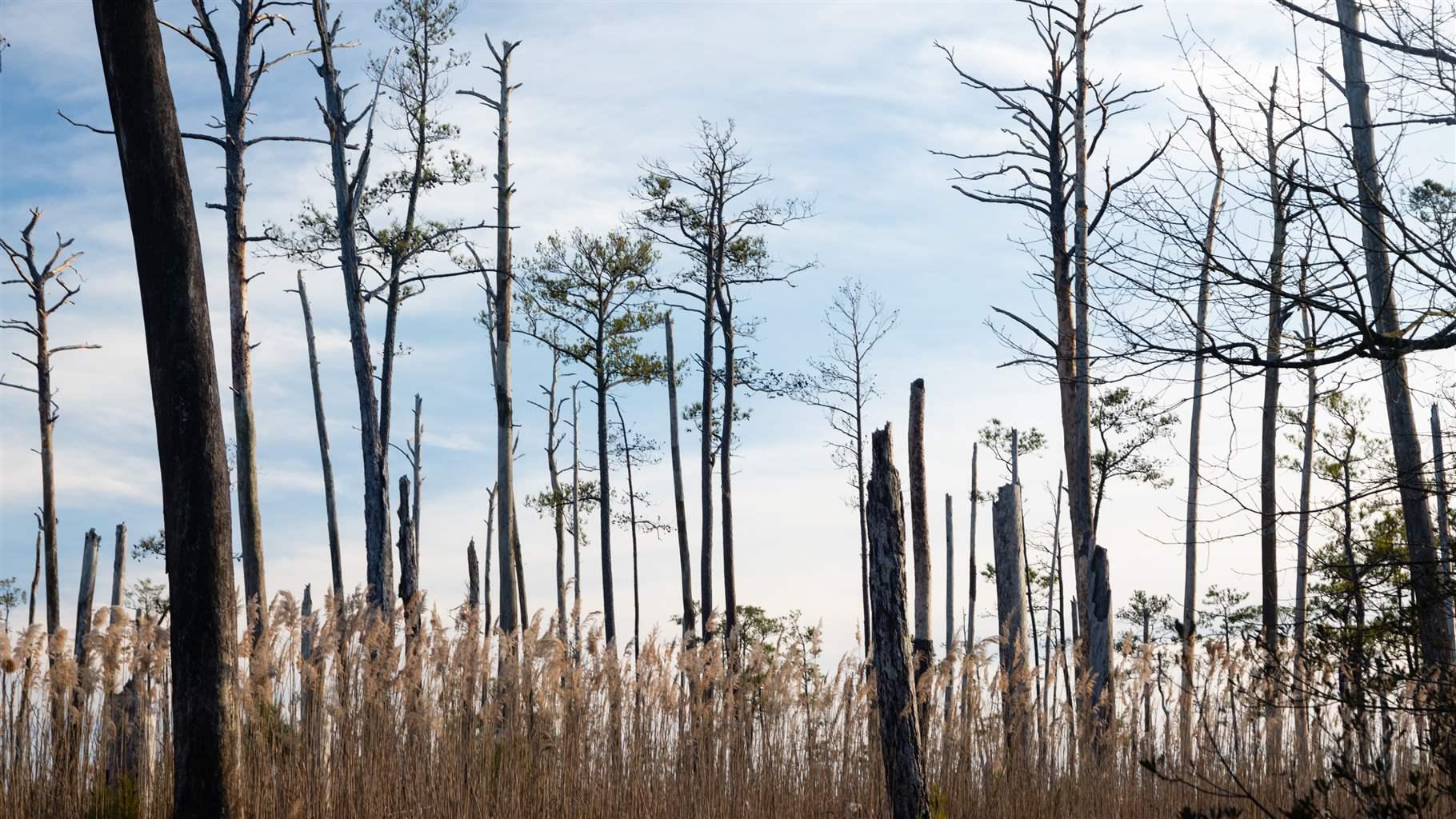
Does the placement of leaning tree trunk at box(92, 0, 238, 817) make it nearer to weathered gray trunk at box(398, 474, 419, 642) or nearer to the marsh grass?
the marsh grass

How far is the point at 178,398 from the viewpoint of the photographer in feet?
17.1

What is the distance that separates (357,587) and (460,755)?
3.38 feet

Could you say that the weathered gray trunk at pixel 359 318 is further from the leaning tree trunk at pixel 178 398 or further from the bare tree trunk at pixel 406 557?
the leaning tree trunk at pixel 178 398

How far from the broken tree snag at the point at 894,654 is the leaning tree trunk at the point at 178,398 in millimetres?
3107

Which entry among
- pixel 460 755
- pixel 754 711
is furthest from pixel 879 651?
pixel 460 755

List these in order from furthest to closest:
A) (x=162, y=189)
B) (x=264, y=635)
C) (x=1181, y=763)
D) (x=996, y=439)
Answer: (x=996, y=439)
(x=1181, y=763)
(x=264, y=635)
(x=162, y=189)

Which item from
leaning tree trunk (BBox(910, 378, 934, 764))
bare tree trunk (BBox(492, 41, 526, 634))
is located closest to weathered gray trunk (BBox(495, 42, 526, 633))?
bare tree trunk (BBox(492, 41, 526, 634))

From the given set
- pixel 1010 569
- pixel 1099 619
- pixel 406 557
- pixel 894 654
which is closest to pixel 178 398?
pixel 894 654

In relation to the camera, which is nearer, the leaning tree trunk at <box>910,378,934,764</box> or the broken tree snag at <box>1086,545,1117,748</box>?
the broken tree snag at <box>1086,545,1117,748</box>

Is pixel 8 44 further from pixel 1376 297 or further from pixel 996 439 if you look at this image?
pixel 996 439

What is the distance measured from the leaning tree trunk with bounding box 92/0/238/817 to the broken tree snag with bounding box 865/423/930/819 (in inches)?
122

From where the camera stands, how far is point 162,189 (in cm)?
523

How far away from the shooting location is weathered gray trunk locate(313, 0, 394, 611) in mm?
13391

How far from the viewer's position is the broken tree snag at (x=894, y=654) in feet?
19.9
